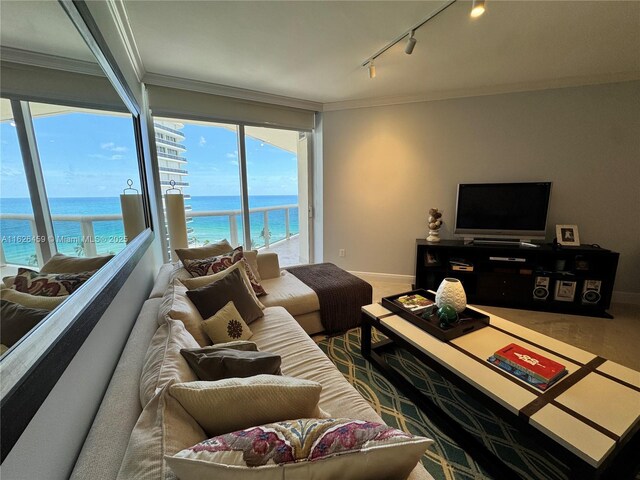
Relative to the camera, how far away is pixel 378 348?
6.64 ft

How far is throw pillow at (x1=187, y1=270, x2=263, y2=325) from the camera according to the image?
4.98 feet

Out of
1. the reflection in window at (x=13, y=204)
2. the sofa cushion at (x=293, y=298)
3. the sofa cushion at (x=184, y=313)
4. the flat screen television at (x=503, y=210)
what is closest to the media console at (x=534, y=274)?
the flat screen television at (x=503, y=210)

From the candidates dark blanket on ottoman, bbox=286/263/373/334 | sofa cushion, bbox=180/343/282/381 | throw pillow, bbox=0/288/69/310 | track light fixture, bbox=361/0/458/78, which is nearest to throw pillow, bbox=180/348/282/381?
sofa cushion, bbox=180/343/282/381

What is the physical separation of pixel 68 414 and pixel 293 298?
4.88ft

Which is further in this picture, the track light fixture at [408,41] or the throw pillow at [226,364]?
the track light fixture at [408,41]

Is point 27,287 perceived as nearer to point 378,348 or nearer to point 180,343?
point 180,343

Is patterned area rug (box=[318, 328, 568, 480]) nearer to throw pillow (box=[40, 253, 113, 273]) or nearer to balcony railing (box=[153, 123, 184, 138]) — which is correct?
throw pillow (box=[40, 253, 113, 273])

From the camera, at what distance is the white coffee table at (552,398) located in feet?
2.95

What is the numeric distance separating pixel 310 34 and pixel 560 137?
2898mm

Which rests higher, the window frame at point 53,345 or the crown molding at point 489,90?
the crown molding at point 489,90

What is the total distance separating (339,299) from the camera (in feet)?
7.37

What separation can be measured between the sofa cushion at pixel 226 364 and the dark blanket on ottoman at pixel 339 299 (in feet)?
4.16

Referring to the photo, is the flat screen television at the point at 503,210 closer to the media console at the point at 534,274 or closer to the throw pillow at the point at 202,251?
the media console at the point at 534,274

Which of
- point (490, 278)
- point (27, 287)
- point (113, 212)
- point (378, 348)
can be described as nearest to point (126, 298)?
point (113, 212)
